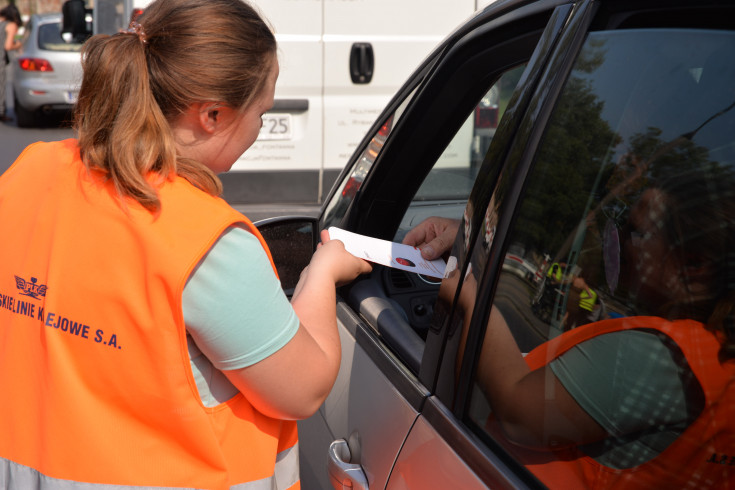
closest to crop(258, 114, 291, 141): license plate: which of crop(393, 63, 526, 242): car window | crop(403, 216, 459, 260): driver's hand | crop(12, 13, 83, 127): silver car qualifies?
crop(393, 63, 526, 242): car window

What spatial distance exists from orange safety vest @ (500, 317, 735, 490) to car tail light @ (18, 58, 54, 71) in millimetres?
11328

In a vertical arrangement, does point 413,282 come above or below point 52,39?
below

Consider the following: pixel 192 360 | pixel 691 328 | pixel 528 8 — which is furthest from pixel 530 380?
pixel 528 8

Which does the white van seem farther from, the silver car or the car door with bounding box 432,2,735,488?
the silver car

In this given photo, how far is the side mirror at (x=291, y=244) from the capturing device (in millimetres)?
2160

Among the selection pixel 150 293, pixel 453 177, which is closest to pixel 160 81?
pixel 150 293

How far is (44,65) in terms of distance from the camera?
10.9m

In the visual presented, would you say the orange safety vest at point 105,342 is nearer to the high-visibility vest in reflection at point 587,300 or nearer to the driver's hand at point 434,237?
the high-visibility vest in reflection at point 587,300

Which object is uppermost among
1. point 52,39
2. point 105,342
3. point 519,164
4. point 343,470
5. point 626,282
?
point 52,39

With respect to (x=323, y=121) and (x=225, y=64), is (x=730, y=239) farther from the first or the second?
(x=323, y=121)

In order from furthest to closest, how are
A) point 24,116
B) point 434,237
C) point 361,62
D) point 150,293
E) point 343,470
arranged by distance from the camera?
point 24,116 → point 361,62 → point 434,237 → point 343,470 → point 150,293

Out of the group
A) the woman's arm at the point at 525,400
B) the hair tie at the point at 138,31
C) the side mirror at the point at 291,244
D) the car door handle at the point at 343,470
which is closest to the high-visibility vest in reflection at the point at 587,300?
the woman's arm at the point at 525,400

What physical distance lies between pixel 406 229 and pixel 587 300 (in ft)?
3.50

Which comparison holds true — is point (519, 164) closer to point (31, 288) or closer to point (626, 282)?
point (626, 282)
